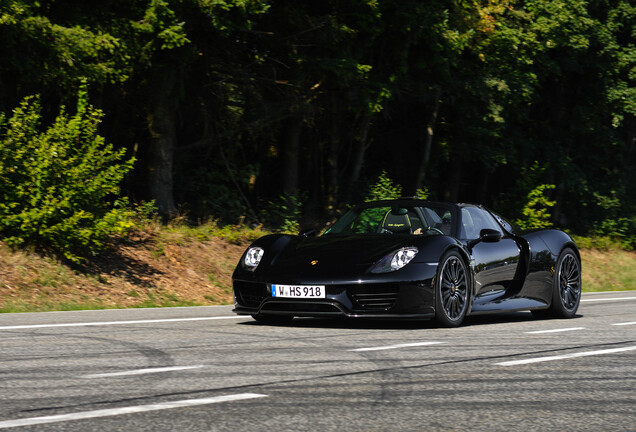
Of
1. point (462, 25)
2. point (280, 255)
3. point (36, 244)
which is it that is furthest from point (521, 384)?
point (462, 25)

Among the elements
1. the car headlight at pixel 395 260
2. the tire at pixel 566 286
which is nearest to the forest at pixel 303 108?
the car headlight at pixel 395 260

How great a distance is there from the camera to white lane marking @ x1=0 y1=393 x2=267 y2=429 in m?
4.36

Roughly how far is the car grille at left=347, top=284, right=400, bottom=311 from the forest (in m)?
5.58

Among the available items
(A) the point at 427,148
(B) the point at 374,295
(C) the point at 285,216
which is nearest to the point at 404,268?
(B) the point at 374,295

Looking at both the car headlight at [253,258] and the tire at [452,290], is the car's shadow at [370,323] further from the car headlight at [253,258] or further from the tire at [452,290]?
the car headlight at [253,258]

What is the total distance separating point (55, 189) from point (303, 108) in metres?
9.24

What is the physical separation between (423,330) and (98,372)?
13.0ft

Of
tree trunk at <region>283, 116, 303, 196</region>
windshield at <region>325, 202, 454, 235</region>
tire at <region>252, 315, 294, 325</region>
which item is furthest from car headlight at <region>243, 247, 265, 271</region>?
tree trunk at <region>283, 116, 303, 196</region>

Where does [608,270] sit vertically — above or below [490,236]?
below

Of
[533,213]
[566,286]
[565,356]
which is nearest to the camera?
[565,356]

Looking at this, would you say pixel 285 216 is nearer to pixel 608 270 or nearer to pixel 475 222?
pixel 475 222

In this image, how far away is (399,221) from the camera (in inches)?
408

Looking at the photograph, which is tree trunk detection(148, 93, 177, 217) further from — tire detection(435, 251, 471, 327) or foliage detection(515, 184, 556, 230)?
foliage detection(515, 184, 556, 230)

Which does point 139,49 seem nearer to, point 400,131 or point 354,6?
point 354,6
